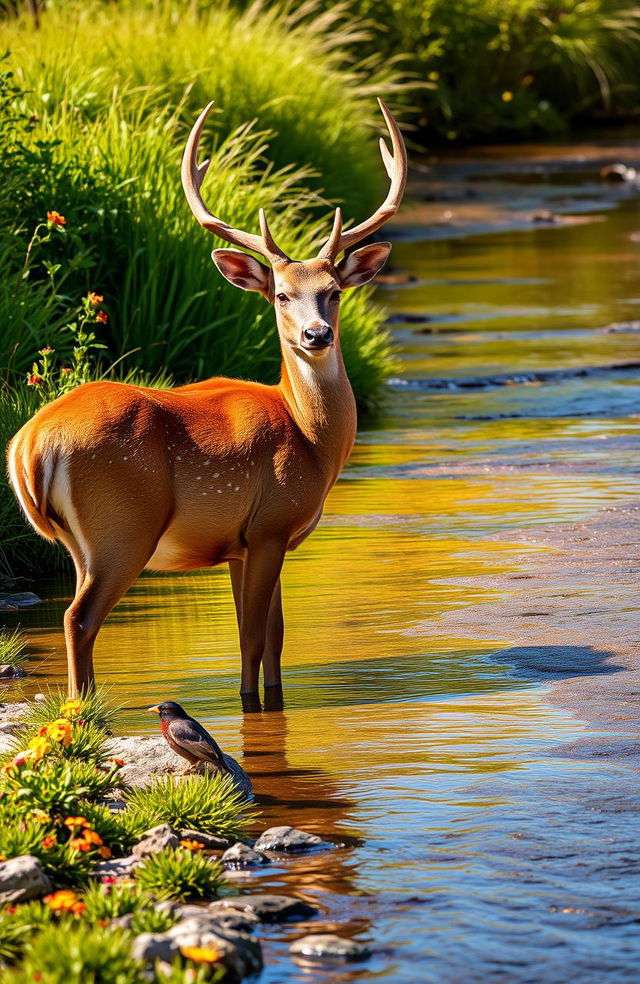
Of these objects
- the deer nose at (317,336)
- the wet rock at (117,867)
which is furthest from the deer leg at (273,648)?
the wet rock at (117,867)

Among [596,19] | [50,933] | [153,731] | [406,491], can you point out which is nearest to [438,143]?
[596,19]

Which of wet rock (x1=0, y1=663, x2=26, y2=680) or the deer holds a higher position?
the deer

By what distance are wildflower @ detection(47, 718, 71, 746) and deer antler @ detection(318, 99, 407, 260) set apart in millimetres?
2299

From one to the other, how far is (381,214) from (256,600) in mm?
1809

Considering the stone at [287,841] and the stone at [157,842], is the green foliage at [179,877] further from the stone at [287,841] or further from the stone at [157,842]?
the stone at [287,841]

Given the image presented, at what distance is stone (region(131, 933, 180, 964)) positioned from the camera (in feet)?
15.2

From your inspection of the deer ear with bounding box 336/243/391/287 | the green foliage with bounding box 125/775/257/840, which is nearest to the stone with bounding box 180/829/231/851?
the green foliage with bounding box 125/775/257/840

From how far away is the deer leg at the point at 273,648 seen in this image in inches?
293

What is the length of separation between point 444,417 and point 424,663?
20.9 ft

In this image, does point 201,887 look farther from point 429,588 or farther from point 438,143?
point 438,143

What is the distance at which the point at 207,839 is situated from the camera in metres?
5.67

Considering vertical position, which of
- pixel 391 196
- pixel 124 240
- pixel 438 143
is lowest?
pixel 438 143

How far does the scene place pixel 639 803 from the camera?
19.4ft

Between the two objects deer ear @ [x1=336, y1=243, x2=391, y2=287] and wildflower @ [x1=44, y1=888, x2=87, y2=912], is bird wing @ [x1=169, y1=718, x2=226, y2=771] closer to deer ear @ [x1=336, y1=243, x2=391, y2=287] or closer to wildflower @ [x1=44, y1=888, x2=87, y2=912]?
wildflower @ [x1=44, y1=888, x2=87, y2=912]
